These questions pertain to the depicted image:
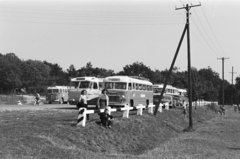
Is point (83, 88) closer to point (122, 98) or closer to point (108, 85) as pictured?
point (108, 85)

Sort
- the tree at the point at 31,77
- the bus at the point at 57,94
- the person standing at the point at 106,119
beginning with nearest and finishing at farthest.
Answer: the person standing at the point at 106,119, the bus at the point at 57,94, the tree at the point at 31,77

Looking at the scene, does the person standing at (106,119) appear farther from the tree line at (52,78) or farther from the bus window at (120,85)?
the tree line at (52,78)

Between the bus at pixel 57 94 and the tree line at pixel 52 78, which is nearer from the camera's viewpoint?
the bus at pixel 57 94

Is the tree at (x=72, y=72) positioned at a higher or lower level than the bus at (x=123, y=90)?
higher

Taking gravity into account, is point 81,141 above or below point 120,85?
below

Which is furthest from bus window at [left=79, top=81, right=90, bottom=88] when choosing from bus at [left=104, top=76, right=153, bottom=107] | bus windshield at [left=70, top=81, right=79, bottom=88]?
bus at [left=104, top=76, right=153, bottom=107]

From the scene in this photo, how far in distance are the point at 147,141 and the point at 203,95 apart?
40834 millimetres

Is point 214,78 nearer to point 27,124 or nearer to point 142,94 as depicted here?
point 142,94

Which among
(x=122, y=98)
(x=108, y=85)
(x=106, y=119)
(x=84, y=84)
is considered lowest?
(x=106, y=119)

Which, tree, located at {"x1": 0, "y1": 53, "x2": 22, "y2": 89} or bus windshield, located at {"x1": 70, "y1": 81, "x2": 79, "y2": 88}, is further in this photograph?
tree, located at {"x1": 0, "y1": 53, "x2": 22, "y2": 89}

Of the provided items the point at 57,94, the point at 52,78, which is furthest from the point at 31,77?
the point at 57,94

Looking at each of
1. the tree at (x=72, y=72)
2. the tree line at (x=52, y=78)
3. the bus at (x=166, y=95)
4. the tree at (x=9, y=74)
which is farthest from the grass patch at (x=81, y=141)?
the tree at (x=72, y=72)

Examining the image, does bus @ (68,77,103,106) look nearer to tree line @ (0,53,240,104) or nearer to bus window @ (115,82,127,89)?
bus window @ (115,82,127,89)

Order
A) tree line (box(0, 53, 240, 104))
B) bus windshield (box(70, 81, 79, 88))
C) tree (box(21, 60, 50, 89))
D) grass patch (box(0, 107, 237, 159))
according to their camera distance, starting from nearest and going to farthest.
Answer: grass patch (box(0, 107, 237, 159)) < bus windshield (box(70, 81, 79, 88)) < tree line (box(0, 53, 240, 104)) < tree (box(21, 60, 50, 89))
